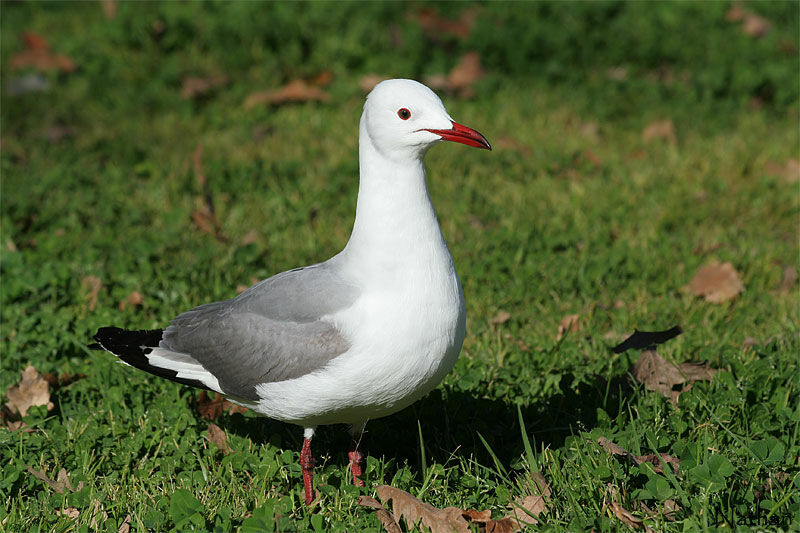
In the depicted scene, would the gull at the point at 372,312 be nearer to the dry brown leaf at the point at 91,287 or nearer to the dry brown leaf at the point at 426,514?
the dry brown leaf at the point at 426,514

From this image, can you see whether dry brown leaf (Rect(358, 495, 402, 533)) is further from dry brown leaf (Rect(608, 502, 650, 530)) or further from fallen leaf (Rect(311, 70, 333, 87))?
fallen leaf (Rect(311, 70, 333, 87))

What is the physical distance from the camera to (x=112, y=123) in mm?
7535

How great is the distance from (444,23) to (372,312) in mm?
5714

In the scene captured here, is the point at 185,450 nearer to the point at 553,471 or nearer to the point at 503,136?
the point at 553,471

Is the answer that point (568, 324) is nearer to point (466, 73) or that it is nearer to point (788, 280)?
point (788, 280)

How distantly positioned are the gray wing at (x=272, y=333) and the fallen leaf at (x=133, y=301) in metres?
1.21

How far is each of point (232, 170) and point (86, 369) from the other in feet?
8.52

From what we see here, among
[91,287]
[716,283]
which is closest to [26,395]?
[91,287]

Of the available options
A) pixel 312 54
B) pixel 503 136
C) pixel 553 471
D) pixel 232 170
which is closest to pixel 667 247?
pixel 503 136

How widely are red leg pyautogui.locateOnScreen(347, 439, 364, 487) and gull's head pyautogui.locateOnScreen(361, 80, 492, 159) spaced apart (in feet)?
4.30

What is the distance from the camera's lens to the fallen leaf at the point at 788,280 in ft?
17.5

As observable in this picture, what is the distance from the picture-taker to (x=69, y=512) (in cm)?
358

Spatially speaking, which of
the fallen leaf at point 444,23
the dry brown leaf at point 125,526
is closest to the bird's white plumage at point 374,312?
the dry brown leaf at point 125,526

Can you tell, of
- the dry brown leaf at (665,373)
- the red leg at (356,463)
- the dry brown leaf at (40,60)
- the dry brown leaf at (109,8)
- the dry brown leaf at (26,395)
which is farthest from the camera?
the dry brown leaf at (109,8)
